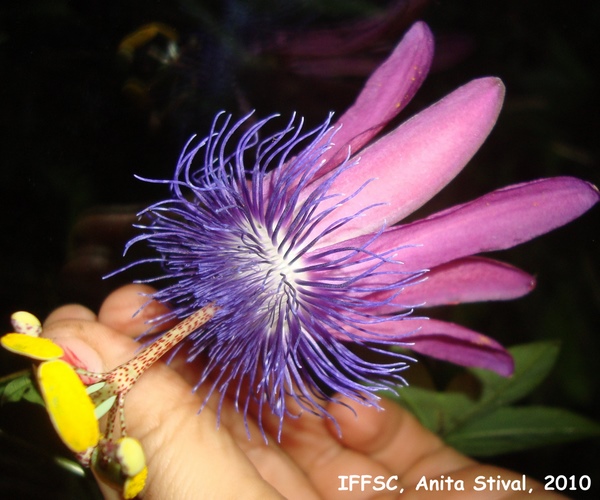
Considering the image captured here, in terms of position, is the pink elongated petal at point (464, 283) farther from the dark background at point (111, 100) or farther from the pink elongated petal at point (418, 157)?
the dark background at point (111, 100)

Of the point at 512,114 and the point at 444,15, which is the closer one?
the point at 444,15

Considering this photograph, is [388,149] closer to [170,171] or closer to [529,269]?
[170,171]

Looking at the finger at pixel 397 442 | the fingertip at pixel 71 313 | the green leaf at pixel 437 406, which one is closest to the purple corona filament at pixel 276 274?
the fingertip at pixel 71 313

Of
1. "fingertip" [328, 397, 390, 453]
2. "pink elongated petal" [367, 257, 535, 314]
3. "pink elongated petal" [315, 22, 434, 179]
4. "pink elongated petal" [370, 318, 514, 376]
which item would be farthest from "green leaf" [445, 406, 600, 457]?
"pink elongated petal" [315, 22, 434, 179]

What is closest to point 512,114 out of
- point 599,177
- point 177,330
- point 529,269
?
point 599,177

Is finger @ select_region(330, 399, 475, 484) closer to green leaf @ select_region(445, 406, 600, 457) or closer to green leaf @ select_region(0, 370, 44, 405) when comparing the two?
green leaf @ select_region(445, 406, 600, 457)

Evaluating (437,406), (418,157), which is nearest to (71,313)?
(418,157)

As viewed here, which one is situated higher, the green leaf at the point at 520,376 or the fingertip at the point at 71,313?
the fingertip at the point at 71,313
